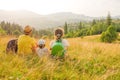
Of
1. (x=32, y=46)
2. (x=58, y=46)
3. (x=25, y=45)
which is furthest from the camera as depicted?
(x=32, y=46)

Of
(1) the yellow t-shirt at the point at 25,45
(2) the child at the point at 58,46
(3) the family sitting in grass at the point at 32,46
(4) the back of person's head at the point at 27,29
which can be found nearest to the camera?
(2) the child at the point at 58,46

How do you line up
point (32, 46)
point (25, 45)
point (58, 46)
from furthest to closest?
point (32, 46), point (25, 45), point (58, 46)

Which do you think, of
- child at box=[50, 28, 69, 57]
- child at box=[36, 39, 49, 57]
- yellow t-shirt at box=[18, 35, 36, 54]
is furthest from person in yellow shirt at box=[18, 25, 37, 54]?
child at box=[50, 28, 69, 57]

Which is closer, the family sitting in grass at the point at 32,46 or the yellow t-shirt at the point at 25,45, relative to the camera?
the family sitting in grass at the point at 32,46

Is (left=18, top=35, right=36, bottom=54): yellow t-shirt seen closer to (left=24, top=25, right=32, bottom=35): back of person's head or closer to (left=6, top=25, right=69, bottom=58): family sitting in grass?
(left=6, top=25, right=69, bottom=58): family sitting in grass

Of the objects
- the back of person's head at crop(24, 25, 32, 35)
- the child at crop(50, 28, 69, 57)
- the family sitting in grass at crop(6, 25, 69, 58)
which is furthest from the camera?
the back of person's head at crop(24, 25, 32, 35)

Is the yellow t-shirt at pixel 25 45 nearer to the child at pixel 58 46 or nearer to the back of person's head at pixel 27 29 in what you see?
the back of person's head at pixel 27 29

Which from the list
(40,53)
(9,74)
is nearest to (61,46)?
(40,53)

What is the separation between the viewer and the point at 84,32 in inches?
4688

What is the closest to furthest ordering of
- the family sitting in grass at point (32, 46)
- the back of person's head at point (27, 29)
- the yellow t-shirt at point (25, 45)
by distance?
the family sitting in grass at point (32, 46), the yellow t-shirt at point (25, 45), the back of person's head at point (27, 29)

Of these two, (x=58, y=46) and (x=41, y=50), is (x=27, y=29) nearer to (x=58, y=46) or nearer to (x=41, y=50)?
(x=41, y=50)

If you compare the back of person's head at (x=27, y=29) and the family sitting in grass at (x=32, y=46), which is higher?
the back of person's head at (x=27, y=29)

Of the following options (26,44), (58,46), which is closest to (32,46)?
(26,44)

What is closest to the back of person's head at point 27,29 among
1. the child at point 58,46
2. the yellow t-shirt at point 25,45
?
the yellow t-shirt at point 25,45
